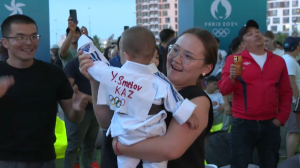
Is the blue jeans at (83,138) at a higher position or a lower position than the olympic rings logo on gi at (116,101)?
lower

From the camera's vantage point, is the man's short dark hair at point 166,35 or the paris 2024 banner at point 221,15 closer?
the man's short dark hair at point 166,35

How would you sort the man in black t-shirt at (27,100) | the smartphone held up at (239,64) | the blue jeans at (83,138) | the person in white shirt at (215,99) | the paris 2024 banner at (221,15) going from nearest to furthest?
the man in black t-shirt at (27,100)
the smartphone held up at (239,64)
the blue jeans at (83,138)
the person in white shirt at (215,99)
the paris 2024 banner at (221,15)

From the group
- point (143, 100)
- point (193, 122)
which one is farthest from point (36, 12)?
point (193, 122)

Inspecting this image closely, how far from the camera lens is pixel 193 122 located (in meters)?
1.66

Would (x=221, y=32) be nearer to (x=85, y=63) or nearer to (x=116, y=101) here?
(x=85, y=63)

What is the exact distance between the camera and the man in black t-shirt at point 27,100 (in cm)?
253

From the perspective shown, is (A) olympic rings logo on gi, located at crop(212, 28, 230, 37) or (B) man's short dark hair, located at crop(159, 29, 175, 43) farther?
(A) olympic rings logo on gi, located at crop(212, 28, 230, 37)

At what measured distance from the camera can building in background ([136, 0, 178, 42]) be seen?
345 feet

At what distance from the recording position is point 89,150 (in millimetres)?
5293

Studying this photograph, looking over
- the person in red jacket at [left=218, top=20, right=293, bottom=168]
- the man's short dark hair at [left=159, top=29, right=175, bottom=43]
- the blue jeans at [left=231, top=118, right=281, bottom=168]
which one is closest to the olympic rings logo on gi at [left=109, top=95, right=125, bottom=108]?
the person in red jacket at [left=218, top=20, right=293, bottom=168]

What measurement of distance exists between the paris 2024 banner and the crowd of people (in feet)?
7.69

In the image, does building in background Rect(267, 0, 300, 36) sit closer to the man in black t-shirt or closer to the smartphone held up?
the smartphone held up

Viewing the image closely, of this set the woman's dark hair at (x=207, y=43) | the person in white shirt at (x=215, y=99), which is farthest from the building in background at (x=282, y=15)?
the woman's dark hair at (x=207, y=43)

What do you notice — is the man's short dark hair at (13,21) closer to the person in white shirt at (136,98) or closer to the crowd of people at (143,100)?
the crowd of people at (143,100)
